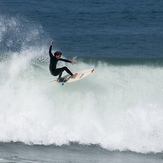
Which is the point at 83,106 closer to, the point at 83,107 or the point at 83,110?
the point at 83,107

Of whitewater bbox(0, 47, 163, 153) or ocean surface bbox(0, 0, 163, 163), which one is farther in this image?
whitewater bbox(0, 47, 163, 153)

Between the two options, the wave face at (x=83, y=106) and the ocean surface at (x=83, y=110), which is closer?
the ocean surface at (x=83, y=110)

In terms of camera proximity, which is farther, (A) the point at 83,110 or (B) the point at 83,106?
(B) the point at 83,106

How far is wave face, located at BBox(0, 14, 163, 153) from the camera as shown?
1136 cm

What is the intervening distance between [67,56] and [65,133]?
7368 mm

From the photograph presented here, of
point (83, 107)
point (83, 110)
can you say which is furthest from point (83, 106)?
point (83, 110)

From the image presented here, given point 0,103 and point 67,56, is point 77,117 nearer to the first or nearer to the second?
point 0,103

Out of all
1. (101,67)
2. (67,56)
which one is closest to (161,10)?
(67,56)

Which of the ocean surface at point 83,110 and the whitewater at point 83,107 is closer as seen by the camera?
the ocean surface at point 83,110

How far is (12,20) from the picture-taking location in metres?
26.0

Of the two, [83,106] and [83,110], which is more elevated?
[83,106]

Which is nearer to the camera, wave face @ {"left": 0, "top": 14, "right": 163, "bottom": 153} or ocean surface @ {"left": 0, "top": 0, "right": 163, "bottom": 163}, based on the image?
ocean surface @ {"left": 0, "top": 0, "right": 163, "bottom": 163}

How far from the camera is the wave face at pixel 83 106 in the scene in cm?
1136

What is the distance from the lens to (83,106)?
12.6 m
